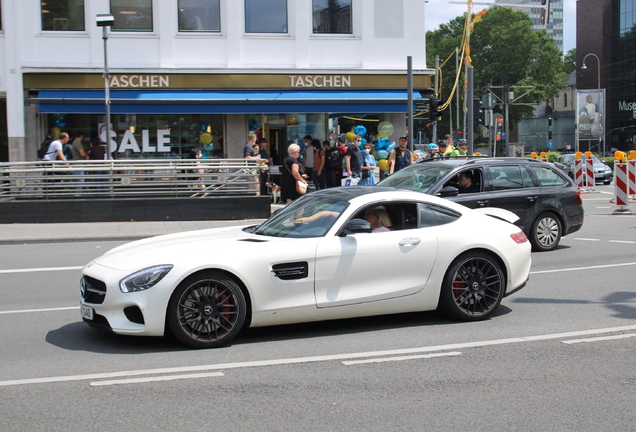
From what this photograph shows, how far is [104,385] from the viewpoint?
16.4 feet

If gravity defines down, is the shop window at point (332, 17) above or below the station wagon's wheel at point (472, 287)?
above

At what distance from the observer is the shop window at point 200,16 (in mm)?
23312

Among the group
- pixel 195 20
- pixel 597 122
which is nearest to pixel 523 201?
pixel 195 20

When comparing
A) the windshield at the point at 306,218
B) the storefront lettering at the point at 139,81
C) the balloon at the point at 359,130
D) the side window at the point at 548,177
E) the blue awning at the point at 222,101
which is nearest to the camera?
the windshield at the point at 306,218

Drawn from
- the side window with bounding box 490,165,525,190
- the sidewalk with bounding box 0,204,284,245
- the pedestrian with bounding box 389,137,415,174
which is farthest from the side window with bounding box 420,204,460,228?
the pedestrian with bounding box 389,137,415,174

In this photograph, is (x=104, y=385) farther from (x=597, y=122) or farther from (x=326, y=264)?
(x=597, y=122)

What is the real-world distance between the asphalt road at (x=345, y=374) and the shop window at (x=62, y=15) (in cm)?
1711

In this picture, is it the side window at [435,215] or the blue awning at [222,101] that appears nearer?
the side window at [435,215]

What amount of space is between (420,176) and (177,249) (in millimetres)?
6580

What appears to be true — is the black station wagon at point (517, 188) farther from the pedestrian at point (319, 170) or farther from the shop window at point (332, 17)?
the shop window at point (332, 17)

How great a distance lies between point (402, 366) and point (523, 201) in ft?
23.3

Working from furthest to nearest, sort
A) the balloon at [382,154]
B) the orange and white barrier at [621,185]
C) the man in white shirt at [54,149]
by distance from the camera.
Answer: the balloon at [382,154] < the man in white shirt at [54,149] < the orange and white barrier at [621,185]

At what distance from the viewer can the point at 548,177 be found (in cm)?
1226

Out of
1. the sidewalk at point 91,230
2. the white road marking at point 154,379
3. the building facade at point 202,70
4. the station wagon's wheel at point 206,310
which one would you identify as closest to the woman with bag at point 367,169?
the building facade at point 202,70
